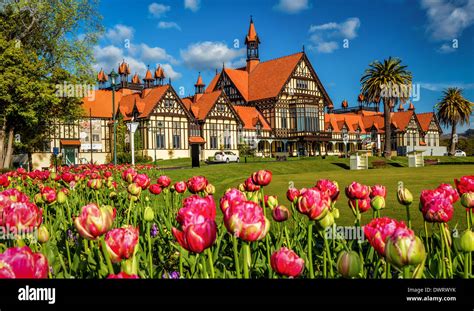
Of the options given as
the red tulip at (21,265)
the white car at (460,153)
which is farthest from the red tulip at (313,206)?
the white car at (460,153)

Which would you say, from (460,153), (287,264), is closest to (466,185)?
(287,264)

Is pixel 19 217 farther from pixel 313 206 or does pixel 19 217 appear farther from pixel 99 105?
pixel 99 105

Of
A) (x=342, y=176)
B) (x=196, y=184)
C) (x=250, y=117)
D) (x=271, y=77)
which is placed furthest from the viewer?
(x=271, y=77)

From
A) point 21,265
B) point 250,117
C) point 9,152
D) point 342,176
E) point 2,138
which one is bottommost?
point 342,176

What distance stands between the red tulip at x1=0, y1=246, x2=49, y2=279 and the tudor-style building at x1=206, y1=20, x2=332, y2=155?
2339 inches

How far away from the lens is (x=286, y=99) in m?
64.5

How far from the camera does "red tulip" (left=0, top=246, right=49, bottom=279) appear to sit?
65.7 inches

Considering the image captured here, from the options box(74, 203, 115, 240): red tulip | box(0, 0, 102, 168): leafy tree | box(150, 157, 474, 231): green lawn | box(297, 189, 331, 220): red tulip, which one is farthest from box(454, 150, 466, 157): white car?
box(74, 203, 115, 240): red tulip

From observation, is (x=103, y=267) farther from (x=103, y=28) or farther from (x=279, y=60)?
(x=279, y=60)

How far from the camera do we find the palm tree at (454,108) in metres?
62.0

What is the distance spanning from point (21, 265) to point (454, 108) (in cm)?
6942
